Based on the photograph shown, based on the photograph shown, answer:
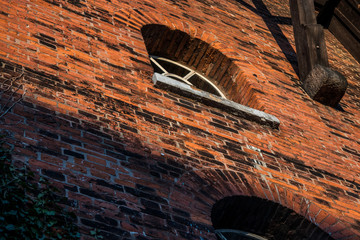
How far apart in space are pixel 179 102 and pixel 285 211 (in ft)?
4.70

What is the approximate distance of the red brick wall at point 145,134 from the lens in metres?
3.11

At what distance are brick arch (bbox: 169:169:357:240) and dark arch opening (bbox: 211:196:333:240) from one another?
0.06 feet

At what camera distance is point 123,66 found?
4379 mm

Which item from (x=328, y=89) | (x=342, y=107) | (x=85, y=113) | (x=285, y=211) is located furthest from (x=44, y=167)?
(x=342, y=107)

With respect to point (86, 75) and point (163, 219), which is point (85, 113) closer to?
point (86, 75)

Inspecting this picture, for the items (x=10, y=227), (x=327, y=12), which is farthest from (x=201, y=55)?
(x=10, y=227)

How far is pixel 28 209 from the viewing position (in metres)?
2.60

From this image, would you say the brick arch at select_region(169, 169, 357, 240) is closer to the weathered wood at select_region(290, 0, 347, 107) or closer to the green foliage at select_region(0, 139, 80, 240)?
the green foliage at select_region(0, 139, 80, 240)

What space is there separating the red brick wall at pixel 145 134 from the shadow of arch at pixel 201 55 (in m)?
0.07

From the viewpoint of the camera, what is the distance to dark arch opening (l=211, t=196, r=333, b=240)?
12.5 ft

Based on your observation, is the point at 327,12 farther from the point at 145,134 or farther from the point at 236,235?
the point at 145,134

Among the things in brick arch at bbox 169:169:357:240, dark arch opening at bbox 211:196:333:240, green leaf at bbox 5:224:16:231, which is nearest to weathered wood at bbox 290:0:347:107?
brick arch at bbox 169:169:357:240

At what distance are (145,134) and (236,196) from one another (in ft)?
3.04

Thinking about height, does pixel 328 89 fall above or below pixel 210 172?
above
